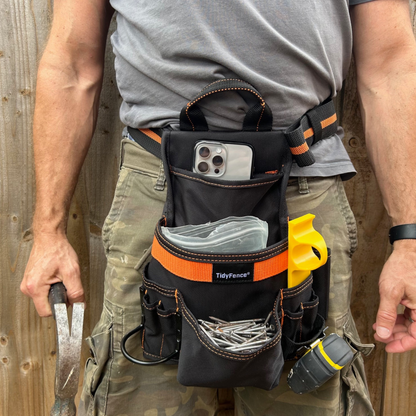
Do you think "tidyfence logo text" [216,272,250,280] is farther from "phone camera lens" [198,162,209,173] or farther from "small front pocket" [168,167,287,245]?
"phone camera lens" [198,162,209,173]

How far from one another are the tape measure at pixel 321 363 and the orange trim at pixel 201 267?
20cm

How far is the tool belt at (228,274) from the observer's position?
2.73ft

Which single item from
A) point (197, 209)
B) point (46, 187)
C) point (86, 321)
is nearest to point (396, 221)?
point (197, 209)

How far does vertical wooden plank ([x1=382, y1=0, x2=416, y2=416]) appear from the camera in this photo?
5.11 ft

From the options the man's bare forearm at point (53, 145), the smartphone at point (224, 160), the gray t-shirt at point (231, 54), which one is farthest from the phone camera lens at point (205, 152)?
the man's bare forearm at point (53, 145)

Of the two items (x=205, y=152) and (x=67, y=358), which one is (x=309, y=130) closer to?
(x=205, y=152)

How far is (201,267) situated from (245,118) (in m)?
0.37

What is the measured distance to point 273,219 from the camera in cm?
93

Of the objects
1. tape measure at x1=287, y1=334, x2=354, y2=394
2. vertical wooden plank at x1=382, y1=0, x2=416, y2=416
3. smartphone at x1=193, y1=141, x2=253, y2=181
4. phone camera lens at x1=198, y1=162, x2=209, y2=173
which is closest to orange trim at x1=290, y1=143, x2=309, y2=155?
smartphone at x1=193, y1=141, x2=253, y2=181

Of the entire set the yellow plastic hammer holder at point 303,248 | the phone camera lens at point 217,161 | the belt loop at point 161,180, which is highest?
the phone camera lens at point 217,161

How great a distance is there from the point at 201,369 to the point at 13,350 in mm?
1008

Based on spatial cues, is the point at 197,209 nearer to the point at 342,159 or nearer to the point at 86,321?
the point at 342,159

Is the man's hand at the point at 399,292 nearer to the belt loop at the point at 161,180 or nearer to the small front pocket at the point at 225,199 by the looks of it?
the small front pocket at the point at 225,199

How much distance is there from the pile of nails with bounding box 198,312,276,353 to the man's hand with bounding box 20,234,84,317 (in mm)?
401
